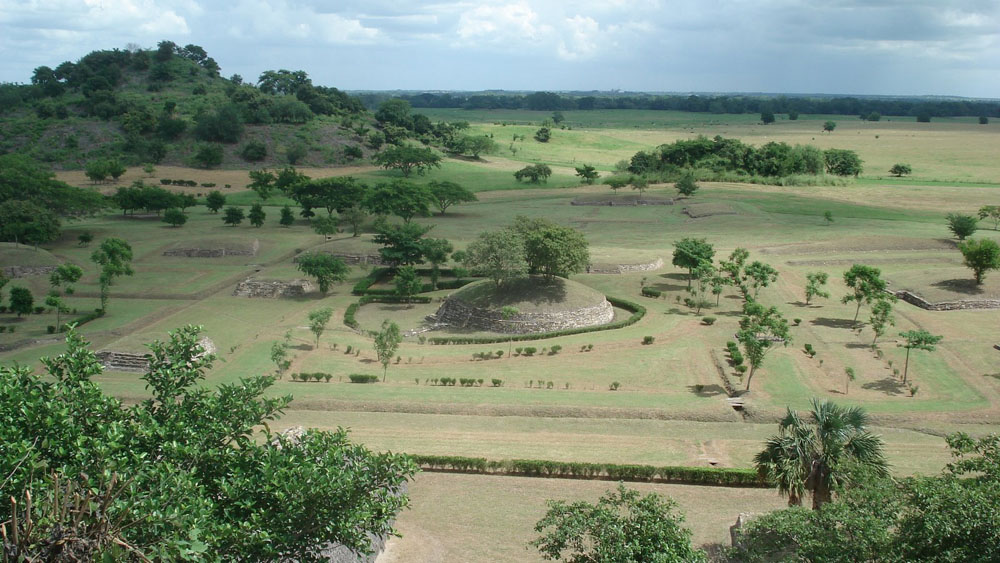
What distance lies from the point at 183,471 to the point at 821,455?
1741 centimetres

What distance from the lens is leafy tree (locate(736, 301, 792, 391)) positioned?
127 feet

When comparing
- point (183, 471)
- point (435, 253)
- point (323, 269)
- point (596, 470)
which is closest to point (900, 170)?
point (435, 253)

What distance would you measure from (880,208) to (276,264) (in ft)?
254

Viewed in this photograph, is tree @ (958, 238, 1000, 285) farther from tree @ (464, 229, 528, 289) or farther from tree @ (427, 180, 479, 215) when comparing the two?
tree @ (427, 180, 479, 215)

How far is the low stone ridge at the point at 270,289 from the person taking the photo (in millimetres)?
62000

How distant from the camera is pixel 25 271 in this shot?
65000 mm

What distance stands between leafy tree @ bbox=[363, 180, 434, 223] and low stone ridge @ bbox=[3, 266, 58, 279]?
110 ft

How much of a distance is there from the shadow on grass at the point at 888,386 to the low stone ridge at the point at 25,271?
6471cm

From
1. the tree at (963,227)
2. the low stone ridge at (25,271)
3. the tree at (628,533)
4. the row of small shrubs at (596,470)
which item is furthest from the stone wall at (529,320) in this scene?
the tree at (963,227)

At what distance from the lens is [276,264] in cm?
7119

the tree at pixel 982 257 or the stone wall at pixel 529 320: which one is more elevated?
the tree at pixel 982 257

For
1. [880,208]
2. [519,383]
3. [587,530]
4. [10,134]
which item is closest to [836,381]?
[519,383]

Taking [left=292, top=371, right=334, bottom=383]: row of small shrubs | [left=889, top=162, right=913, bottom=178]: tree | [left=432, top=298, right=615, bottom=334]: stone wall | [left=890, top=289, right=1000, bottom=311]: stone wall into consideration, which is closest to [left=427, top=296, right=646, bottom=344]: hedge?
[left=432, top=298, right=615, bottom=334]: stone wall

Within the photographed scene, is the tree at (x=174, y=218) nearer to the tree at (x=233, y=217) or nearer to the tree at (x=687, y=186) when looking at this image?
the tree at (x=233, y=217)
